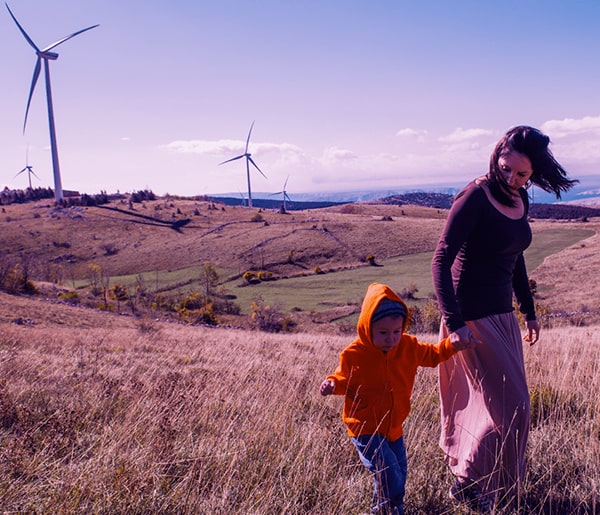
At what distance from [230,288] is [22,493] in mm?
46160

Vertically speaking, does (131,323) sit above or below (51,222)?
below

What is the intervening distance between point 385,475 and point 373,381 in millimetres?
489

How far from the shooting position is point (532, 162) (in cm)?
294

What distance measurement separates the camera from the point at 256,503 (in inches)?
98.7

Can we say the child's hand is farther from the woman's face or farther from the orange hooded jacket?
the woman's face

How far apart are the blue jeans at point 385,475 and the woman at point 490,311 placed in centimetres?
50

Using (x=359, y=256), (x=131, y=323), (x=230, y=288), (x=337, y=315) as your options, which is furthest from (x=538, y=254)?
(x=131, y=323)

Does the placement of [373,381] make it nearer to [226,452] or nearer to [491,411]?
[491,411]

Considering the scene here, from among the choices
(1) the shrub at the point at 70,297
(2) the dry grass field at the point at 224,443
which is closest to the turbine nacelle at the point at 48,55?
(1) the shrub at the point at 70,297

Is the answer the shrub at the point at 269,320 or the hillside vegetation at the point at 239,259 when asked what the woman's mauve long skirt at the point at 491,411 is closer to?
the hillside vegetation at the point at 239,259

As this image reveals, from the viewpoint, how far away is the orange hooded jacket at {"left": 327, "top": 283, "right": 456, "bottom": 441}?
106 inches

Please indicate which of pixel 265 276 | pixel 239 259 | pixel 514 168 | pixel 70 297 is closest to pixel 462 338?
pixel 514 168

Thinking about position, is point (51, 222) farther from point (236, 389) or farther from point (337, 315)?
point (236, 389)

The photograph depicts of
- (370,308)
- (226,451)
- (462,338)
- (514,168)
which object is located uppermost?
(514,168)
